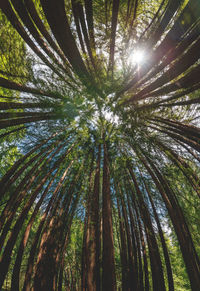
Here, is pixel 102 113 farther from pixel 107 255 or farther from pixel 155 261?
pixel 155 261

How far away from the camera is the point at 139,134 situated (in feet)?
10.4

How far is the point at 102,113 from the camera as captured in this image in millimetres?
3689

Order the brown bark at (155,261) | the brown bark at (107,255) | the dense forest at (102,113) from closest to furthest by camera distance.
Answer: the brown bark at (107,255)
the dense forest at (102,113)
the brown bark at (155,261)

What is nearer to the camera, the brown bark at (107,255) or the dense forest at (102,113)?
the brown bark at (107,255)

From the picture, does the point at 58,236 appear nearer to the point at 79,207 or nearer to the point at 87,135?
the point at 79,207

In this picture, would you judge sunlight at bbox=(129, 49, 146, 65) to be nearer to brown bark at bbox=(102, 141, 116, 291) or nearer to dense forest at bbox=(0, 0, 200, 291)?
dense forest at bbox=(0, 0, 200, 291)

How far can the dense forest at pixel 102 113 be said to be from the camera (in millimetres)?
1773

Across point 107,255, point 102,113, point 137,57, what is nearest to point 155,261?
point 107,255

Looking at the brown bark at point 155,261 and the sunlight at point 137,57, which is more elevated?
the sunlight at point 137,57

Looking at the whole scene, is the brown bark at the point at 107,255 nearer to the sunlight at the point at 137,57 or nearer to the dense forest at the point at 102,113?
the dense forest at the point at 102,113

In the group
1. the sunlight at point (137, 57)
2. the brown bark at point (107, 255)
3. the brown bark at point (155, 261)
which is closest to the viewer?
the brown bark at point (107, 255)

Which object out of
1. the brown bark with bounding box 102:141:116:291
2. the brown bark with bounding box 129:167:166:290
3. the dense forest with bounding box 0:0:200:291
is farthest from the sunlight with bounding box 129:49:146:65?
the brown bark with bounding box 129:167:166:290

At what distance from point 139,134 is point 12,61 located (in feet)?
10.2

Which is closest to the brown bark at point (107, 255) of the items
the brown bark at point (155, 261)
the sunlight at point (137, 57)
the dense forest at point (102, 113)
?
the dense forest at point (102, 113)
